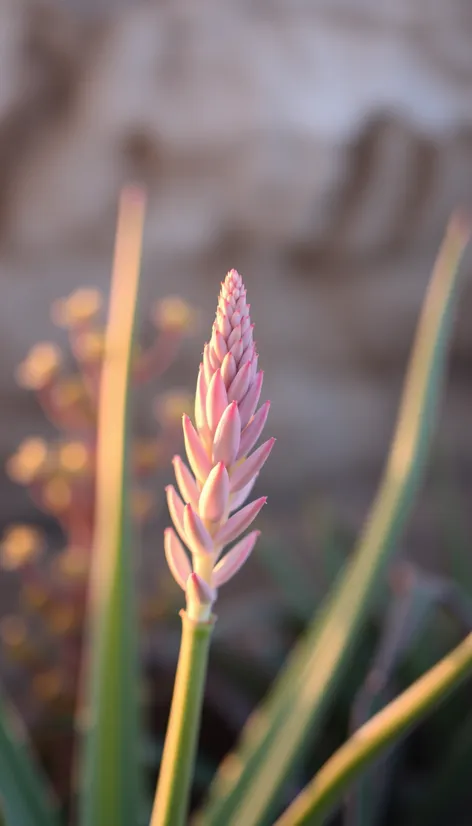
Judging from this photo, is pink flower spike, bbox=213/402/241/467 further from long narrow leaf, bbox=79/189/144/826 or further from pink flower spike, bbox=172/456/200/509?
long narrow leaf, bbox=79/189/144/826

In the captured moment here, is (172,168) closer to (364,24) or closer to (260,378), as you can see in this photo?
(364,24)

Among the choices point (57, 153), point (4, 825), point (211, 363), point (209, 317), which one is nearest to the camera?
point (211, 363)

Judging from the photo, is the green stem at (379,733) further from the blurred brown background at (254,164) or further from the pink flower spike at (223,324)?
the blurred brown background at (254,164)

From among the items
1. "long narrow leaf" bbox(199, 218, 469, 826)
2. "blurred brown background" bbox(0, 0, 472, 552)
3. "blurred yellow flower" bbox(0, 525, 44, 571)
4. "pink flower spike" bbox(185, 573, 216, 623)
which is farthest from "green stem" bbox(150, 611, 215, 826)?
"blurred brown background" bbox(0, 0, 472, 552)

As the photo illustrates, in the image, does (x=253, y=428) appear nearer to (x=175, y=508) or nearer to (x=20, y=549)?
(x=175, y=508)

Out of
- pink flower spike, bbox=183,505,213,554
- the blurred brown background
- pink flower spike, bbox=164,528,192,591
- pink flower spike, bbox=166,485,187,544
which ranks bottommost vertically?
pink flower spike, bbox=164,528,192,591

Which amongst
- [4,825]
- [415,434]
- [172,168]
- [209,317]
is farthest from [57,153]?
[4,825]

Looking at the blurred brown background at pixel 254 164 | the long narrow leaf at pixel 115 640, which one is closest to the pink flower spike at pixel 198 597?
the long narrow leaf at pixel 115 640
